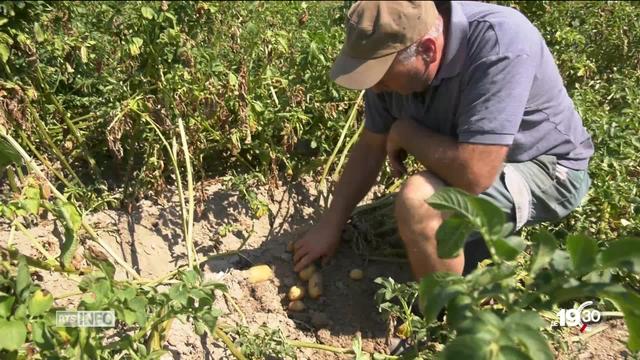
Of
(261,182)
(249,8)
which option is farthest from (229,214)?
(249,8)

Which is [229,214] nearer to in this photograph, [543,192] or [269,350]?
[269,350]

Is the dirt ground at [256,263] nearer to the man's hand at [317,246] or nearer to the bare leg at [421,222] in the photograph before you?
the man's hand at [317,246]

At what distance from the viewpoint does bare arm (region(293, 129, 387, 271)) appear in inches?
105

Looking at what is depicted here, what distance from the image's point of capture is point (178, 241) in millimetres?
2768

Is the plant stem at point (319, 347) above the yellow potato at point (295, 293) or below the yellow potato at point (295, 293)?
below

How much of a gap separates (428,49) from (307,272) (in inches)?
37.6

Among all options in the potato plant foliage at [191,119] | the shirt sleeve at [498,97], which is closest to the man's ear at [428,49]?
the shirt sleeve at [498,97]

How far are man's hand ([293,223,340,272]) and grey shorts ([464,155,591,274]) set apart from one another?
47cm

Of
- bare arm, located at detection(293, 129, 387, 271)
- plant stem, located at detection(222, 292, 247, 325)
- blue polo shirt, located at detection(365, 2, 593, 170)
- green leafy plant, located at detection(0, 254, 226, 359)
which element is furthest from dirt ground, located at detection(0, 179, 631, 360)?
blue polo shirt, located at detection(365, 2, 593, 170)

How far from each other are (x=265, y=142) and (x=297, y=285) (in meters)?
0.59

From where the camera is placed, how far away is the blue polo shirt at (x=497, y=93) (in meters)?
2.12

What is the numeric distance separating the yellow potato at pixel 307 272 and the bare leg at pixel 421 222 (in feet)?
1.55

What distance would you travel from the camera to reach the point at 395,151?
8.14ft

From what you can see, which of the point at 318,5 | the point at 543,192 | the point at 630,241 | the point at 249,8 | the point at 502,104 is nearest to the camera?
the point at 630,241
